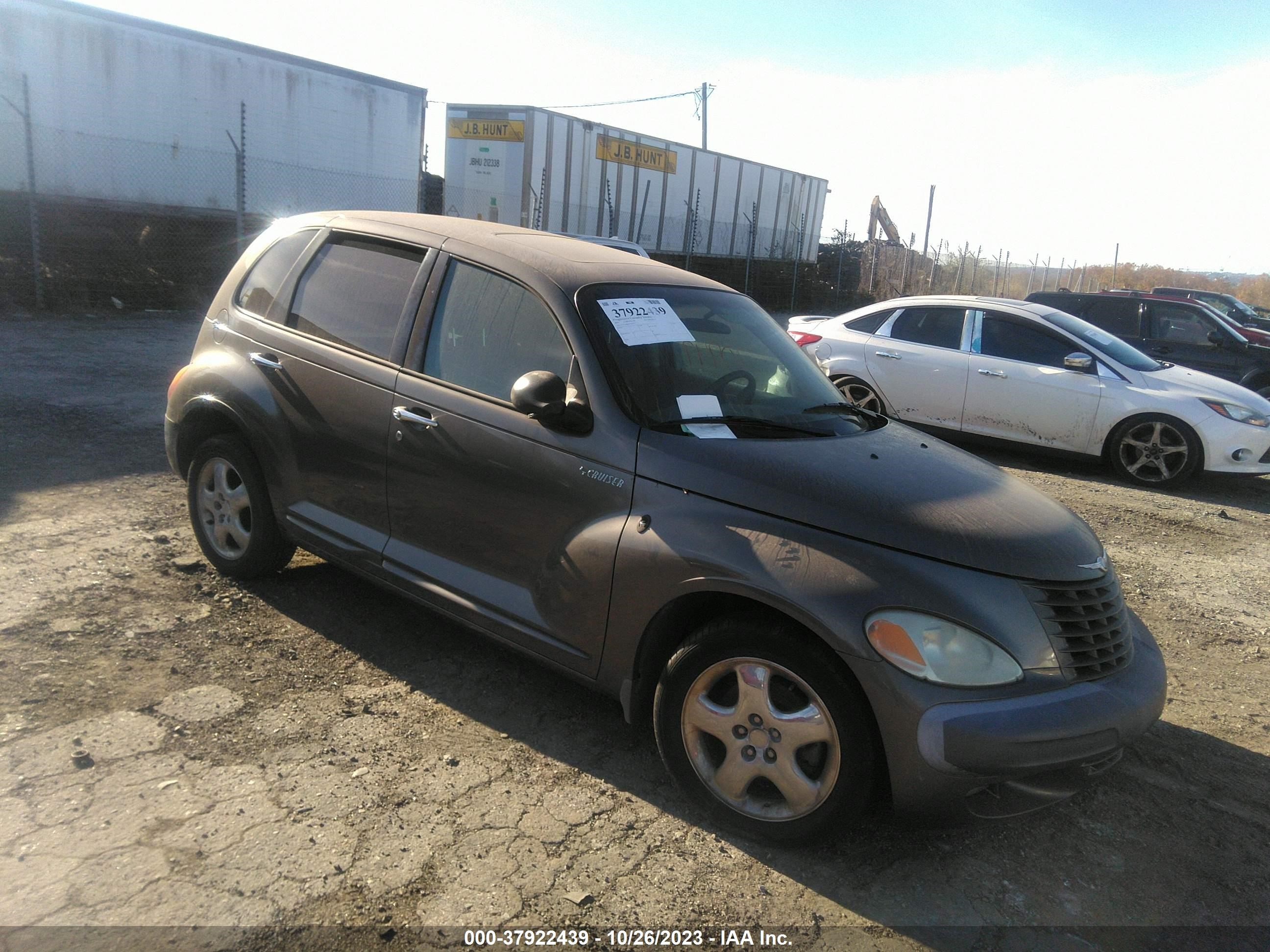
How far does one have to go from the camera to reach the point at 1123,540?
259 inches

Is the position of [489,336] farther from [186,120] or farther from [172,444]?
[186,120]

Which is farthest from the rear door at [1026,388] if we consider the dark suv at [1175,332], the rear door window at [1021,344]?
the dark suv at [1175,332]

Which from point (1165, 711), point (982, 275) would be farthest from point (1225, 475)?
point (982, 275)

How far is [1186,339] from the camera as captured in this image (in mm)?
11852

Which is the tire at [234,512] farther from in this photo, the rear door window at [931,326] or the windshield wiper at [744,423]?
the rear door window at [931,326]

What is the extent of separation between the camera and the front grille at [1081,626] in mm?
2801

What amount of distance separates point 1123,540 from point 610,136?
16.5 metres

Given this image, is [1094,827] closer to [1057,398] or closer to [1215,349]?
[1057,398]

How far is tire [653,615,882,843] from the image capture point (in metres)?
2.69

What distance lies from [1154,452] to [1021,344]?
1.46 meters

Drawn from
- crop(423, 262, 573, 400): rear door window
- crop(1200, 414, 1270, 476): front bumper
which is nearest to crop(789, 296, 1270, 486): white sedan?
crop(1200, 414, 1270, 476): front bumper

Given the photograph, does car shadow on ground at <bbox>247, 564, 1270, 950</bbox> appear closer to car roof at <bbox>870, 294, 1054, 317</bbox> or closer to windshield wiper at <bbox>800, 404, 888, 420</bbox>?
windshield wiper at <bbox>800, 404, 888, 420</bbox>

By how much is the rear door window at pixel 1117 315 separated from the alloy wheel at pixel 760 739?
10513 mm

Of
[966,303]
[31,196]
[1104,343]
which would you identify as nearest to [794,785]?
[966,303]
